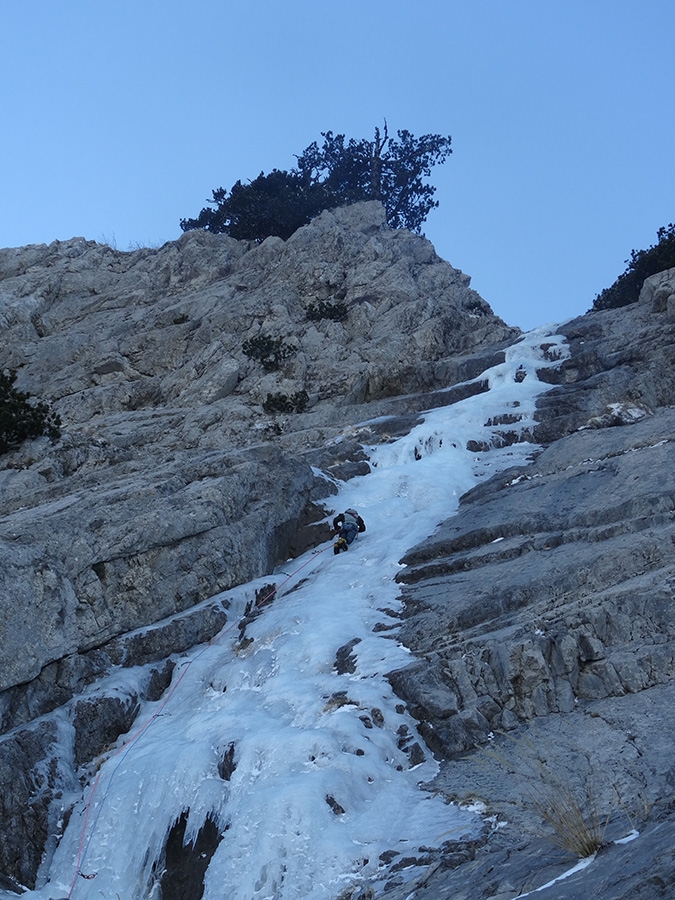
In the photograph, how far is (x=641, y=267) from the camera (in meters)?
35.0

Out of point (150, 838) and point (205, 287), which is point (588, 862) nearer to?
point (150, 838)

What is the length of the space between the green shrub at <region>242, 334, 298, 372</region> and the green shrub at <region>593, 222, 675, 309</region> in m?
14.2

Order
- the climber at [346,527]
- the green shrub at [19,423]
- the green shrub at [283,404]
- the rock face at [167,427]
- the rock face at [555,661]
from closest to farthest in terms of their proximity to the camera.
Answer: the rock face at [555,661] → the rock face at [167,427] → the climber at [346,527] → the green shrub at [19,423] → the green shrub at [283,404]

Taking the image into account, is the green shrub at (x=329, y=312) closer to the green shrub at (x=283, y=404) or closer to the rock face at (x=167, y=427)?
→ the rock face at (x=167, y=427)

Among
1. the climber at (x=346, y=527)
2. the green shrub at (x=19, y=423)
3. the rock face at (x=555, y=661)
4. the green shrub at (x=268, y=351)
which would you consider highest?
the green shrub at (x=268, y=351)

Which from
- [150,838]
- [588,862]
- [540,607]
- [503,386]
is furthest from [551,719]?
[503,386]

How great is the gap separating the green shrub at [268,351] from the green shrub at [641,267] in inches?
559

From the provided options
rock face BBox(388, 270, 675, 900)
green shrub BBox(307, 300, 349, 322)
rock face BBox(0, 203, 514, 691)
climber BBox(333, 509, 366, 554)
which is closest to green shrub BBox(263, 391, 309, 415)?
rock face BBox(0, 203, 514, 691)

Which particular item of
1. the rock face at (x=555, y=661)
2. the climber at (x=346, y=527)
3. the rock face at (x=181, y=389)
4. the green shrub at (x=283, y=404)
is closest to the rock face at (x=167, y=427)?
the rock face at (x=181, y=389)

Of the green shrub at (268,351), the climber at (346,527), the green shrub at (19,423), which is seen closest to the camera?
the climber at (346,527)

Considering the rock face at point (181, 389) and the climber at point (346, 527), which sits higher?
the rock face at point (181, 389)

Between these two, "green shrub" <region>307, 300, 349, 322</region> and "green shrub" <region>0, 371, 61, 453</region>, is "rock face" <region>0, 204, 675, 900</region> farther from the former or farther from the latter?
"green shrub" <region>307, 300, 349, 322</region>

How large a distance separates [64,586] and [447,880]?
8.18 m

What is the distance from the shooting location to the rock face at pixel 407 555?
951 centimetres
